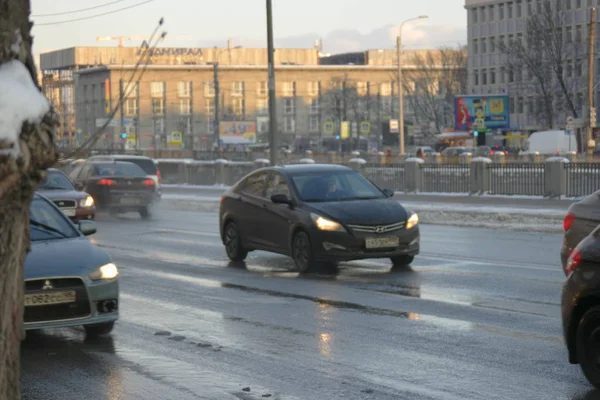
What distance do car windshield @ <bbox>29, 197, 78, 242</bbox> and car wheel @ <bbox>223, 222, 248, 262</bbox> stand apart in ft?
20.6

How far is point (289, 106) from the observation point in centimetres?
14125

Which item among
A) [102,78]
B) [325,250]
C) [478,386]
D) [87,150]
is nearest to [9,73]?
[87,150]

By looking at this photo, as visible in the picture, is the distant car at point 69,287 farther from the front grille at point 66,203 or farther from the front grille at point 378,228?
the front grille at point 66,203

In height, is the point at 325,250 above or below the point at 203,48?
below

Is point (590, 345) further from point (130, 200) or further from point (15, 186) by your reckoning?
point (130, 200)

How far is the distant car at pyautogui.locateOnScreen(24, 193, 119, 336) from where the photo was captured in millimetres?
9938

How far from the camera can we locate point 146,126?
5251 inches

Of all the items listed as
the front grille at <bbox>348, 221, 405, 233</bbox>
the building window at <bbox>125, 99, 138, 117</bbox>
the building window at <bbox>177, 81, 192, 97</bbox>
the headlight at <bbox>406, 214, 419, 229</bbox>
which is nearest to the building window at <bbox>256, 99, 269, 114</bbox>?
the building window at <bbox>177, 81, 192, 97</bbox>

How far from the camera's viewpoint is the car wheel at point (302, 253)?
621 inches

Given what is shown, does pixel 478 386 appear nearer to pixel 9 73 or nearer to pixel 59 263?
pixel 59 263

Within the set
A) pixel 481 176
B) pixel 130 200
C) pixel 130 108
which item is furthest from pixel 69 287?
pixel 130 108

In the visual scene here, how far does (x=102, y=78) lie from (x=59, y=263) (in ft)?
382

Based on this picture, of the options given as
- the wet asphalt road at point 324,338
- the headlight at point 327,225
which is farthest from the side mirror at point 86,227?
the headlight at point 327,225

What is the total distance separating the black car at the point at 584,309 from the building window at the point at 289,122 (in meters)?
133
